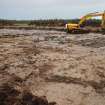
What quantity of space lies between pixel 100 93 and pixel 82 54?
7169mm

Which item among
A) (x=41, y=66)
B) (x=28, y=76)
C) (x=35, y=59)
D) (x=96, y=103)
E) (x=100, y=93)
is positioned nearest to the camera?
(x=96, y=103)

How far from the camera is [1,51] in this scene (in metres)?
17.3

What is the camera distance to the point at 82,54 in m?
16.8

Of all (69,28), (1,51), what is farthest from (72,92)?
(69,28)

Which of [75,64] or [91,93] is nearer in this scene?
[91,93]

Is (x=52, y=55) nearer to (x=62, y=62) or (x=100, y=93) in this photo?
(x=62, y=62)

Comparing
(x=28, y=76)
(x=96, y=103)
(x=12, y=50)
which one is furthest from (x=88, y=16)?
(x=96, y=103)

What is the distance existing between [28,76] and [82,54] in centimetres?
568

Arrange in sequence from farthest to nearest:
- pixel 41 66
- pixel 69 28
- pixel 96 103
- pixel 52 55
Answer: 1. pixel 69 28
2. pixel 52 55
3. pixel 41 66
4. pixel 96 103

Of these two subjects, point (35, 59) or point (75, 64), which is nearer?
point (75, 64)

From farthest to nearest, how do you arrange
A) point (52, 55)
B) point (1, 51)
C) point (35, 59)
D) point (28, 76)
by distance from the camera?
point (1, 51) < point (52, 55) < point (35, 59) < point (28, 76)

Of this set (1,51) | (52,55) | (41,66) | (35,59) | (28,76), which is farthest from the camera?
(1,51)

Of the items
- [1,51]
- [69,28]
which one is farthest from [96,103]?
[69,28]

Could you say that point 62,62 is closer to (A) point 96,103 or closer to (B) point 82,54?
(B) point 82,54
